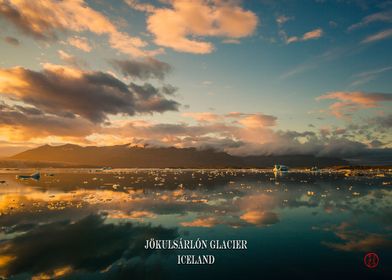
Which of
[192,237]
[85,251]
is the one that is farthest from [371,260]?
[85,251]

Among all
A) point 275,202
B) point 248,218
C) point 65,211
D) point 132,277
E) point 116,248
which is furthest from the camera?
point 275,202

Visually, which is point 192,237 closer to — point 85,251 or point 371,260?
point 85,251

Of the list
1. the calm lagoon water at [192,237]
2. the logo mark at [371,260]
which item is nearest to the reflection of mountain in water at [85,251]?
the calm lagoon water at [192,237]

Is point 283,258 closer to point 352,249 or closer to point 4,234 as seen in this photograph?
point 352,249

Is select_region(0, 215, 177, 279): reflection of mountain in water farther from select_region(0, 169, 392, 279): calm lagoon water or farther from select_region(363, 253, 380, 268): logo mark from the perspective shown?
select_region(363, 253, 380, 268): logo mark

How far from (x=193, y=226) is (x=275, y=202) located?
14218mm

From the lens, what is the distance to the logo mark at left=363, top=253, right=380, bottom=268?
12.5 metres

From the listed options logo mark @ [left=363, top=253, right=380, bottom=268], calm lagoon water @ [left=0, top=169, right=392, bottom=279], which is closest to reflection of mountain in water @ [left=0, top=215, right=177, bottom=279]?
calm lagoon water @ [left=0, top=169, right=392, bottom=279]

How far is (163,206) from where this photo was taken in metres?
27.3

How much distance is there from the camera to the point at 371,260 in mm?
13102

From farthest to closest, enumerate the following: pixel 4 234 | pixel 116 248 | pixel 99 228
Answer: pixel 99 228
pixel 4 234
pixel 116 248

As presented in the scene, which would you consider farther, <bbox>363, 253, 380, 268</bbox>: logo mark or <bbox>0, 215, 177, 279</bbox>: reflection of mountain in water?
<bbox>363, 253, 380, 268</bbox>: logo mark

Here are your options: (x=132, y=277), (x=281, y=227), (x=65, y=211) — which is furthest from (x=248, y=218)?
(x=65, y=211)

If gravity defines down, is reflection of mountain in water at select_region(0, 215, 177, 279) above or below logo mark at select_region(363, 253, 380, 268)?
above
